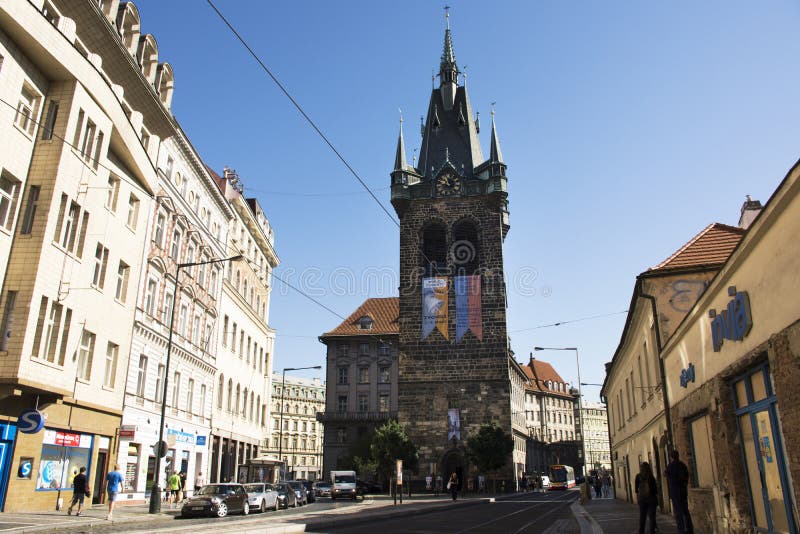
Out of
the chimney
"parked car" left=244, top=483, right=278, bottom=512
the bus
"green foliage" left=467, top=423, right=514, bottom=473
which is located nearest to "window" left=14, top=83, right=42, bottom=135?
"parked car" left=244, top=483, right=278, bottom=512

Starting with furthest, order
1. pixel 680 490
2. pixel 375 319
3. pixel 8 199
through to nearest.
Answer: pixel 375 319 → pixel 8 199 → pixel 680 490

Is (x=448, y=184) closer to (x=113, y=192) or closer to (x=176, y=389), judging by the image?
(x=176, y=389)

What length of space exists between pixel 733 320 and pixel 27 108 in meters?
20.6

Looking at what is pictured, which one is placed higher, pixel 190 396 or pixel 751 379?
pixel 190 396

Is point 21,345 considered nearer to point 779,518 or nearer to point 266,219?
point 779,518

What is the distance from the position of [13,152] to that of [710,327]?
1928 cm

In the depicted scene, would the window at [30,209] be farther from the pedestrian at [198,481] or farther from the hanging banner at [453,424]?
the hanging banner at [453,424]

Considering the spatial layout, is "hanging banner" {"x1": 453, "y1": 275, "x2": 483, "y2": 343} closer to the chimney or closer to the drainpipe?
the chimney

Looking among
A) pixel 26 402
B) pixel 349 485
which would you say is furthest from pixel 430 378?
pixel 26 402

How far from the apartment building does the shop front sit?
29.9 m

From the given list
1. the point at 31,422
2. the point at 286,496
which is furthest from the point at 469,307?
the point at 31,422

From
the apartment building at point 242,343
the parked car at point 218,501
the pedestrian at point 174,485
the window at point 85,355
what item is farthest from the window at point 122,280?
the apartment building at point 242,343

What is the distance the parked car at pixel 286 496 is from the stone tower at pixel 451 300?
21886mm

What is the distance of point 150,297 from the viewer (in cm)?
2881
